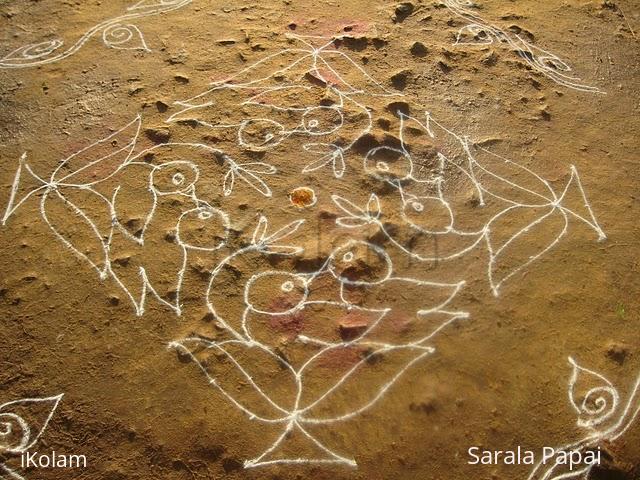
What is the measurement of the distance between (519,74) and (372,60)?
117 cm

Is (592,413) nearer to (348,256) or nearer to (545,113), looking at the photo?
(348,256)

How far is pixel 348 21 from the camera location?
462cm

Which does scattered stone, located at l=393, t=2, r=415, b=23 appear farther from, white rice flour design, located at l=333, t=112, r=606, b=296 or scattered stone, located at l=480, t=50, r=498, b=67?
white rice flour design, located at l=333, t=112, r=606, b=296

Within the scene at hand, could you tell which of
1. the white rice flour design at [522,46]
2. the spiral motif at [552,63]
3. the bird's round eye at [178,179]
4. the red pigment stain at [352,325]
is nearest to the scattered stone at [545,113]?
the white rice flour design at [522,46]

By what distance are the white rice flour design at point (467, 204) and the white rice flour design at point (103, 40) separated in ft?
7.96

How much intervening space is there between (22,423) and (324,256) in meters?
1.87

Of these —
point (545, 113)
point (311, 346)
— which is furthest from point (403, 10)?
point (311, 346)

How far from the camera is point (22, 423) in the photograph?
2.84m

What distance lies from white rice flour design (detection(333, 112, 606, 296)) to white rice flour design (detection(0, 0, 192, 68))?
2.43m

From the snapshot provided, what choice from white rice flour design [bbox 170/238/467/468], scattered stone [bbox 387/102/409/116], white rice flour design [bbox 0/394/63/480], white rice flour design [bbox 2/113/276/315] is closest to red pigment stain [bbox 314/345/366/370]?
white rice flour design [bbox 170/238/467/468]

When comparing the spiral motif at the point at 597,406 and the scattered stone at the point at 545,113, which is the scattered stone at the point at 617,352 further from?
the scattered stone at the point at 545,113

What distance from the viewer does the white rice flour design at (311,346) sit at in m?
2.82

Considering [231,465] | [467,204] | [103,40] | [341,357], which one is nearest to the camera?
[231,465]

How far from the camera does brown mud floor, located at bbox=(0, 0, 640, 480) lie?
9.17 ft
